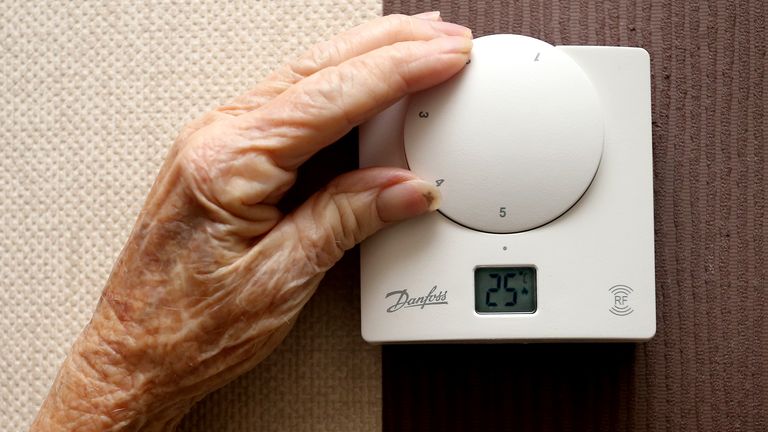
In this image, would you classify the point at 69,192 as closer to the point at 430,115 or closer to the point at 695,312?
the point at 430,115

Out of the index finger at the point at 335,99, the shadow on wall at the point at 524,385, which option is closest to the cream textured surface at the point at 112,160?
the shadow on wall at the point at 524,385

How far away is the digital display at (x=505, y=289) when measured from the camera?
2.29ft

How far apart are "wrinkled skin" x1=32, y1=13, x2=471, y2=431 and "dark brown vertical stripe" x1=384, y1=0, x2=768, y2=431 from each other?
165 millimetres

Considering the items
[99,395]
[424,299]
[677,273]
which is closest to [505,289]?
[424,299]

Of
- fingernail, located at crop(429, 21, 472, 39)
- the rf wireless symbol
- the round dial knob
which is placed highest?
fingernail, located at crop(429, 21, 472, 39)

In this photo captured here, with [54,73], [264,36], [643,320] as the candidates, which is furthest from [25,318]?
[643,320]

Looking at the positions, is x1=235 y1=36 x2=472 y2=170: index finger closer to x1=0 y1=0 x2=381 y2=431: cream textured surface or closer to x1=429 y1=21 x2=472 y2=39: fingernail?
x1=429 y1=21 x2=472 y2=39: fingernail

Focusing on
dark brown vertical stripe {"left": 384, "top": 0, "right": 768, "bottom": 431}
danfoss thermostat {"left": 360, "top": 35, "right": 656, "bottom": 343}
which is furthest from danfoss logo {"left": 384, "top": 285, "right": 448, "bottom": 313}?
dark brown vertical stripe {"left": 384, "top": 0, "right": 768, "bottom": 431}

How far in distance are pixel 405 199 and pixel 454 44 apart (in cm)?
14

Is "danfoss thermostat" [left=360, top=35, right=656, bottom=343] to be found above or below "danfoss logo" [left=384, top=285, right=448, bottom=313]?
above

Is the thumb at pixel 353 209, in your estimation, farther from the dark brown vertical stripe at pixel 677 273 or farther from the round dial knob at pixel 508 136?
the dark brown vertical stripe at pixel 677 273

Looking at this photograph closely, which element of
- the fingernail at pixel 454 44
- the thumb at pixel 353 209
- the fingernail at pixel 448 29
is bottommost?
the thumb at pixel 353 209

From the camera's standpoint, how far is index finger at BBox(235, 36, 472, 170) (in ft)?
2.06

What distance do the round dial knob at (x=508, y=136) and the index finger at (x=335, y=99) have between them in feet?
0.15
